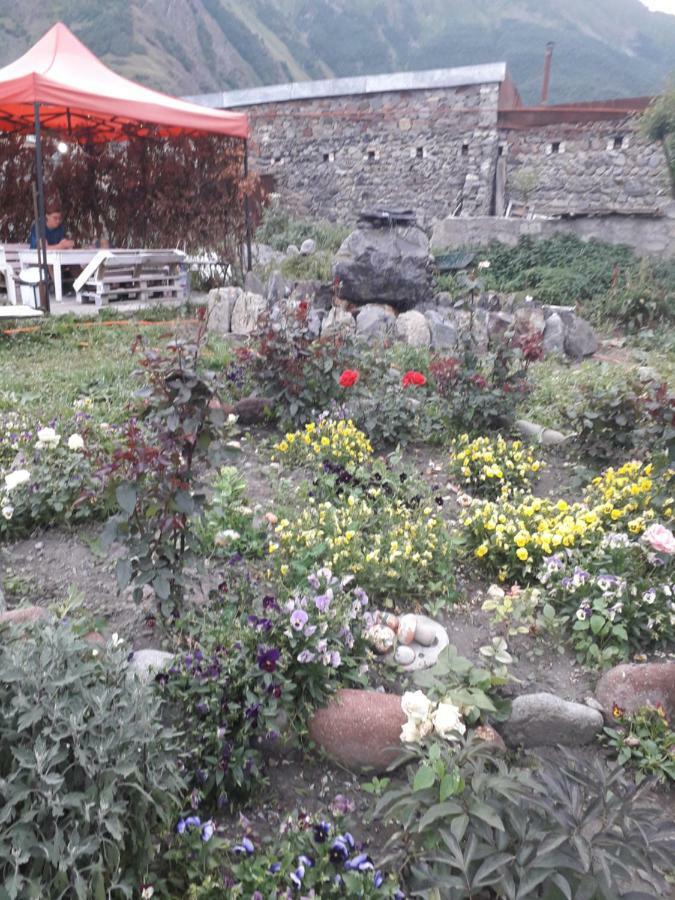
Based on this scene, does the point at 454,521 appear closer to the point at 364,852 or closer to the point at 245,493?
the point at 245,493

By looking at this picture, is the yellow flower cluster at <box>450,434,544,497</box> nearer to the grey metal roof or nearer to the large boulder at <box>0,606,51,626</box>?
the large boulder at <box>0,606,51,626</box>

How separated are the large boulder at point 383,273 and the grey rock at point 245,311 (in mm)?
1222

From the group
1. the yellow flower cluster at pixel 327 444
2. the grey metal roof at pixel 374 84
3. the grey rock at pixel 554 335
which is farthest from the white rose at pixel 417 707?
the grey metal roof at pixel 374 84

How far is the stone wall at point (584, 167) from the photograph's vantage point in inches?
523

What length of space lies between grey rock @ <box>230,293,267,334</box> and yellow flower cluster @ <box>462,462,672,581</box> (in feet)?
14.2

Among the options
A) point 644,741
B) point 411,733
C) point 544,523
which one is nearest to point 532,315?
point 544,523

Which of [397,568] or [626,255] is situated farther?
[626,255]

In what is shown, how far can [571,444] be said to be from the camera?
4727 mm

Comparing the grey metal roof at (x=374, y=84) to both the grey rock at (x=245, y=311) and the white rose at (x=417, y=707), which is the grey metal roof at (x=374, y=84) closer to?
the grey rock at (x=245, y=311)

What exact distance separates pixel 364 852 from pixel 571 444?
10.7ft

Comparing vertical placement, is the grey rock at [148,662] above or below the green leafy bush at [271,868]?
above

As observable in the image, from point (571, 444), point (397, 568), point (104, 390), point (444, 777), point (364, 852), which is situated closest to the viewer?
point (444, 777)

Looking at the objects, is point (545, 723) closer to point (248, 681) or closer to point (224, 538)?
point (248, 681)

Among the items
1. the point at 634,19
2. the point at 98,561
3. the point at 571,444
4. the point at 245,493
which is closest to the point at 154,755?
the point at 98,561
